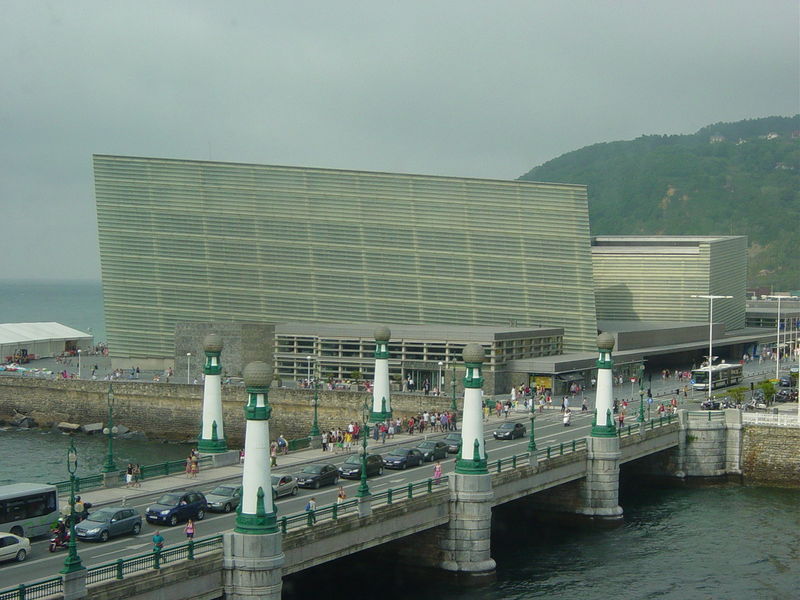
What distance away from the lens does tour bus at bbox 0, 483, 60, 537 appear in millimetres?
37219

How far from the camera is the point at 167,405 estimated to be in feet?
311

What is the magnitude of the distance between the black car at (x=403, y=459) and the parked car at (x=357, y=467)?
1.08 meters

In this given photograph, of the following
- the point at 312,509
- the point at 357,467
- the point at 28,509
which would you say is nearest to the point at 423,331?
the point at 357,467

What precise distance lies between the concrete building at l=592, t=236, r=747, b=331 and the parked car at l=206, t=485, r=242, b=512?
88.5 meters

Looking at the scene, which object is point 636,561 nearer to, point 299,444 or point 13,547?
point 299,444

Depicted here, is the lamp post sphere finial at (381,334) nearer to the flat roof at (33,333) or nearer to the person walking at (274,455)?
the person walking at (274,455)

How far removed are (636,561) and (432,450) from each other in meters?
10.7

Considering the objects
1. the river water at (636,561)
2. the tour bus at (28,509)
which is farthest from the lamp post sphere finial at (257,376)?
the river water at (636,561)

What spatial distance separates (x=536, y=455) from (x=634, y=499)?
14259 mm

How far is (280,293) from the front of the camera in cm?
10981

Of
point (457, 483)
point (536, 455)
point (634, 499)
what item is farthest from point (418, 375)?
point (457, 483)

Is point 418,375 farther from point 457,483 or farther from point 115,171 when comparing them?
point 457,483

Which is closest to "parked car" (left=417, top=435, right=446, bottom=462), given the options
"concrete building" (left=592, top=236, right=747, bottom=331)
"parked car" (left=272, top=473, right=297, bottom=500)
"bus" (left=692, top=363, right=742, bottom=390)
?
"parked car" (left=272, top=473, right=297, bottom=500)

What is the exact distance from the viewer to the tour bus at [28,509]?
37219mm
